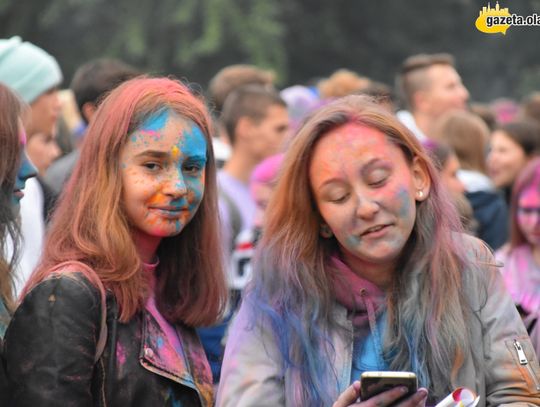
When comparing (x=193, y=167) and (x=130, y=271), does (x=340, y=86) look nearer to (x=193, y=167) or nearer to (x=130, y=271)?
(x=193, y=167)

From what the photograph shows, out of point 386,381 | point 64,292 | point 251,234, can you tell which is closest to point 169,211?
point 64,292

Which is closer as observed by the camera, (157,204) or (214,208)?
(157,204)

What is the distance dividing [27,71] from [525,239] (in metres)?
2.81

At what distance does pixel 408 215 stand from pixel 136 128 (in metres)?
0.89

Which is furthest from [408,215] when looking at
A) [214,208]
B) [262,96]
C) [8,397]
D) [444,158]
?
[262,96]

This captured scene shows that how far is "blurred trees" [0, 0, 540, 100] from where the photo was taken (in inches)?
814

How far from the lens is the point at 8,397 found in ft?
10.3

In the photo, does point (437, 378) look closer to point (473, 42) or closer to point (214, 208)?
point (214, 208)

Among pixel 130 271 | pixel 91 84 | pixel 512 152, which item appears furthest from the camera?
pixel 512 152

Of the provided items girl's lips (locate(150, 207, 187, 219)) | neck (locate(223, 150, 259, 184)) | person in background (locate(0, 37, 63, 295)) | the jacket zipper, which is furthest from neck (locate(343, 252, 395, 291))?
neck (locate(223, 150, 259, 184))

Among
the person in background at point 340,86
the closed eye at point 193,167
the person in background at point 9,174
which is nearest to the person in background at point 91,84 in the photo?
the person in background at point 9,174

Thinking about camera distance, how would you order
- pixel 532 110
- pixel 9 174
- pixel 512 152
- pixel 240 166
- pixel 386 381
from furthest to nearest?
pixel 532 110, pixel 512 152, pixel 240 166, pixel 9 174, pixel 386 381

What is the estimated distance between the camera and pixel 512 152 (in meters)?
8.73

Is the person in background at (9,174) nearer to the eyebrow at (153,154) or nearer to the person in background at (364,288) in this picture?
the eyebrow at (153,154)
